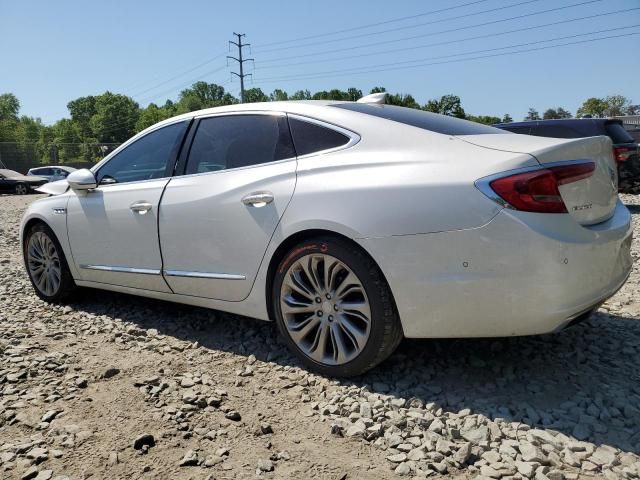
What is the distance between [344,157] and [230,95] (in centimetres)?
12371

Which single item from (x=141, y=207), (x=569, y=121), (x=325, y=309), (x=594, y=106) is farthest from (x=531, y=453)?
(x=594, y=106)

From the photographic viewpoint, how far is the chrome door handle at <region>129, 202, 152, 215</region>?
3553 mm

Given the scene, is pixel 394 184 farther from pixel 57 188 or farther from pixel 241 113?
pixel 57 188

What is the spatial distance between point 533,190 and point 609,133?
7.87m

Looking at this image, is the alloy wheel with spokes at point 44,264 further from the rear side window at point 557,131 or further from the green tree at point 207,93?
the green tree at point 207,93

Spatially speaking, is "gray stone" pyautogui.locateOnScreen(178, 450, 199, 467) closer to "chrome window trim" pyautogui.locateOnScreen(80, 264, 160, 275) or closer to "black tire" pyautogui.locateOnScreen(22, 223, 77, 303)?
"chrome window trim" pyautogui.locateOnScreen(80, 264, 160, 275)

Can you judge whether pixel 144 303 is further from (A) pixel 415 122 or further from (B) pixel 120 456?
(A) pixel 415 122

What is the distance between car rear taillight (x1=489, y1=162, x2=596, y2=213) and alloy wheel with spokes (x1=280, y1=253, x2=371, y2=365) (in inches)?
32.8

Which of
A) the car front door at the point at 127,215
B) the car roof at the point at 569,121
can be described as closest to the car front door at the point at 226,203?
the car front door at the point at 127,215

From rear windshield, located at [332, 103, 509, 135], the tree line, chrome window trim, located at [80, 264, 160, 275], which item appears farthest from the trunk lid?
the tree line

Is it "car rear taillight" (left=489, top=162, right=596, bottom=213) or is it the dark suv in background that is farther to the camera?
the dark suv in background

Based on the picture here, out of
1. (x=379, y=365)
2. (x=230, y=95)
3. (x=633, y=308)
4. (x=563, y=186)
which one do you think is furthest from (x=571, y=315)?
(x=230, y=95)

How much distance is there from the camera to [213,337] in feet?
11.8

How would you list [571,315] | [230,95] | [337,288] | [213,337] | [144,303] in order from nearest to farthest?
[571,315] → [337,288] → [213,337] → [144,303] → [230,95]
